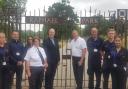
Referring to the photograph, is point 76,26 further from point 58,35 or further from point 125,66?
point 125,66

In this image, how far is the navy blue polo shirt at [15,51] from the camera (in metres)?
12.6

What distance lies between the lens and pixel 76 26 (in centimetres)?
1534

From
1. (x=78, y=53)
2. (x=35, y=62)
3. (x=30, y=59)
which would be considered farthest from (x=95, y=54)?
(x=30, y=59)

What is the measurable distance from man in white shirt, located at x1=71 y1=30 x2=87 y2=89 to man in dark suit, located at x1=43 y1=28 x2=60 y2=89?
51 centimetres

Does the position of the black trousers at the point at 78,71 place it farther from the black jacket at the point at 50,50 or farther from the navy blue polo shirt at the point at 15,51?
the navy blue polo shirt at the point at 15,51

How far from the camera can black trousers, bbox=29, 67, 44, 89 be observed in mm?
12234

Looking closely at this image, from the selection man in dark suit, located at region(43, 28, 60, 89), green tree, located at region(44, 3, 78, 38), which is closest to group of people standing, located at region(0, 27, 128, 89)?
man in dark suit, located at region(43, 28, 60, 89)

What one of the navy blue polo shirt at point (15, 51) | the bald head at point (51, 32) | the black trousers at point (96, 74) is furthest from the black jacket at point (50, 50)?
the black trousers at point (96, 74)

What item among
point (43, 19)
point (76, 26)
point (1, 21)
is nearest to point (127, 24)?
point (76, 26)

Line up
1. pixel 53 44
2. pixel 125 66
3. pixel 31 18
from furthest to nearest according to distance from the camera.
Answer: pixel 31 18
pixel 53 44
pixel 125 66

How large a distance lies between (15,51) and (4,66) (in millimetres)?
628

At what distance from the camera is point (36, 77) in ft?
40.4

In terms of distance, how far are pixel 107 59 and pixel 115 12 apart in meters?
2.52

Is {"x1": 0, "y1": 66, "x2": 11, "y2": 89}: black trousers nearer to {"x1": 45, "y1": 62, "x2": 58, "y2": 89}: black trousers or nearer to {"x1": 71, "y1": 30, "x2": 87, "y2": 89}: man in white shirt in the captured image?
{"x1": 45, "y1": 62, "x2": 58, "y2": 89}: black trousers
